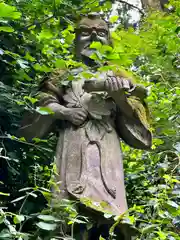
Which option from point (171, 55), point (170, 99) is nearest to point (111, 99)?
point (170, 99)

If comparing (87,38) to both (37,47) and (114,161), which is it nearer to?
(37,47)

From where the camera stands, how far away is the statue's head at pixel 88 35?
3.11 meters

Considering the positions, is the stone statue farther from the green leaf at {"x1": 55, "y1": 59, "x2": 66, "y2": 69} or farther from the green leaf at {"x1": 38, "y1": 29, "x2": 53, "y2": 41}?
the green leaf at {"x1": 38, "y1": 29, "x2": 53, "y2": 41}

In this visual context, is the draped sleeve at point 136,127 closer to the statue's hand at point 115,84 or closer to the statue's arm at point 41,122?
the statue's hand at point 115,84

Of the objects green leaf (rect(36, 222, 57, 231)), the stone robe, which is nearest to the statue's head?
the stone robe

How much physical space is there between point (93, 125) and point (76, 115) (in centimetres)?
11

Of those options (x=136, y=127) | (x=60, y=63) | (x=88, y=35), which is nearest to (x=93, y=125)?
(x=136, y=127)

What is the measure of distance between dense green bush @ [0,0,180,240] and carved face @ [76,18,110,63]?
0.07m

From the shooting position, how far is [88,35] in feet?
10.3

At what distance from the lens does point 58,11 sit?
328 cm

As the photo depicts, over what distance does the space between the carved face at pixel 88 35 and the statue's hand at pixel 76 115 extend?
1.29 ft

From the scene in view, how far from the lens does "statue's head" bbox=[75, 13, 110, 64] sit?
311 cm

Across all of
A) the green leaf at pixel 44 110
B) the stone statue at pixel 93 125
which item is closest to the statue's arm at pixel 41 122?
the stone statue at pixel 93 125

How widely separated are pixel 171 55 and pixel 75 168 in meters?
2.06
